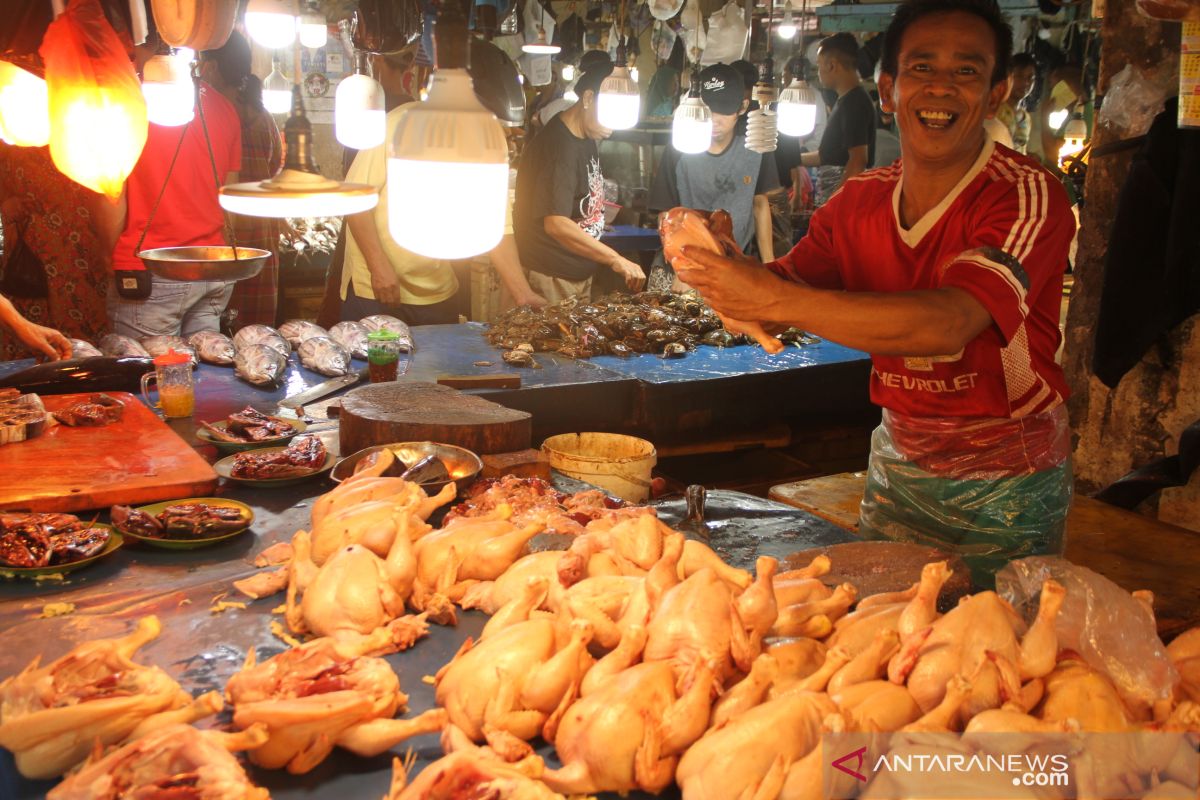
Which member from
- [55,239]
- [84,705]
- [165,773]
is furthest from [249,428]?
[55,239]

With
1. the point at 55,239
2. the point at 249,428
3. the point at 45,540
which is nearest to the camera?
the point at 45,540

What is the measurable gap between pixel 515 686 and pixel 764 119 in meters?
6.98

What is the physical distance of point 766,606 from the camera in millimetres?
1807

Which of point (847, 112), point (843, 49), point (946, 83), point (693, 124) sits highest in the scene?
point (843, 49)

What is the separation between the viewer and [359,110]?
5.40m

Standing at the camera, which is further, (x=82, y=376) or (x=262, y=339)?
(x=262, y=339)

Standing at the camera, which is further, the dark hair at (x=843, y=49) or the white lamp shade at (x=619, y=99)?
the dark hair at (x=843, y=49)

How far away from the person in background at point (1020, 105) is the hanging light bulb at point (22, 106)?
890 centimetres

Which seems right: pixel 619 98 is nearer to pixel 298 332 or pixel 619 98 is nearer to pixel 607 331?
pixel 607 331

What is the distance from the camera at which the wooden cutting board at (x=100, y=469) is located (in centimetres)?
289

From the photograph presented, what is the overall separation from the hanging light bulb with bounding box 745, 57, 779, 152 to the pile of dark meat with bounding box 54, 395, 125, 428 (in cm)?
562

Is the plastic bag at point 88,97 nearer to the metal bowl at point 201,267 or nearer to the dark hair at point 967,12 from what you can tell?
the metal bowl at point 201,267

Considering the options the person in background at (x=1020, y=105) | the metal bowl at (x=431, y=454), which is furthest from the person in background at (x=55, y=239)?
the person in background at (x=1020, y=105)

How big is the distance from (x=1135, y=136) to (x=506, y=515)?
3.74 m
